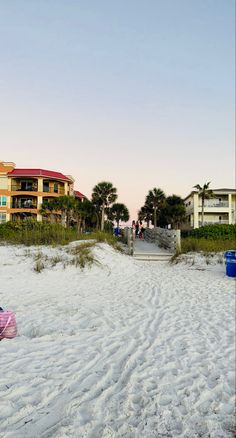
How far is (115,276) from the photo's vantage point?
1102cm

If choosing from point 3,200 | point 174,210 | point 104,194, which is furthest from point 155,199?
point 3,200

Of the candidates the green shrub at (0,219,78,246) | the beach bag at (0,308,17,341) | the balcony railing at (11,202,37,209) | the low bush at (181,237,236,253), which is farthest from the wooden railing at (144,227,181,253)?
the balcony railing at (11,202,37,209)

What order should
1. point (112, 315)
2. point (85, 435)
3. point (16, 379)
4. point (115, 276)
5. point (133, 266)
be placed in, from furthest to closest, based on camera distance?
point (133, 266)
point (115, 276)
point (112, 315)
point (16, 379)
point (85, 435)

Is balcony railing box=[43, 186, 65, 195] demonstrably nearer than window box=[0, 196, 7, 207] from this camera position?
No

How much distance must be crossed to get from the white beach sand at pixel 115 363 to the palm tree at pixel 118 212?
45.8 metres

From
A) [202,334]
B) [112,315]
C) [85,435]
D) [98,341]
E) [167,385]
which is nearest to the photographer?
[85,435]

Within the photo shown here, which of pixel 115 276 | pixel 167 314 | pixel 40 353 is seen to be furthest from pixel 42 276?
pixel 40 353

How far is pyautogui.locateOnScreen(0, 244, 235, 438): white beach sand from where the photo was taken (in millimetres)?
3068

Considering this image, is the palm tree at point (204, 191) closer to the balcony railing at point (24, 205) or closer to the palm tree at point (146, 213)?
the palm tree at point (146, 213)

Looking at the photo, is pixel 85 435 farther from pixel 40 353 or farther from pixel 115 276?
pixel 115 276

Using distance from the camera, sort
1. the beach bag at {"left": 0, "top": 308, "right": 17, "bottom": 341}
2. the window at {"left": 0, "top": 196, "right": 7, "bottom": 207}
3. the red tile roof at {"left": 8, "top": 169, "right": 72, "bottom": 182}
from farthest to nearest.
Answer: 1. the window at {"left": 0, "top": 196, "right": 7, "bottom": 207}
2. the red tile roof at {"left": 8, "top": 169, "right": 72, "bottom": 182}
3. the beach bag at {"left": 0, "top": 308, "right": 17, "bottom": 341}

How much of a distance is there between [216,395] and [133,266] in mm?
9499

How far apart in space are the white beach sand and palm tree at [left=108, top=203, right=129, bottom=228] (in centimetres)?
4577

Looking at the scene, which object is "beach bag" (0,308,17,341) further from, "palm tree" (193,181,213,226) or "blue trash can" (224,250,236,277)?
"palm tree" (193,181,213,226)
